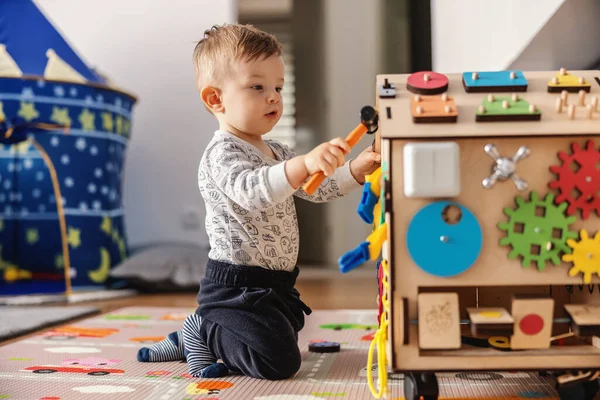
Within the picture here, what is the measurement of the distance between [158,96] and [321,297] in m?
1.24

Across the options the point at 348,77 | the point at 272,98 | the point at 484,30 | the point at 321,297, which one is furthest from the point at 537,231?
the point at 348,77

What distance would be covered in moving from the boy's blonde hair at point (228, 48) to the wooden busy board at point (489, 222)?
0.37 metres

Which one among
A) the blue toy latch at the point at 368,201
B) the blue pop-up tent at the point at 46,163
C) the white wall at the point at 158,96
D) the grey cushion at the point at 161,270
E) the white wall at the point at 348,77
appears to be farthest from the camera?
the white wall at the point at 348,77

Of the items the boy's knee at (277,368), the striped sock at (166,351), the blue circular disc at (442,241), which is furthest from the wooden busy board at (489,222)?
the striped sock at (166,351)

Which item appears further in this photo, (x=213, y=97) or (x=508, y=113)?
(x=213, y=97)

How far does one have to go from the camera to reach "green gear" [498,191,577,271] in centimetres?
70

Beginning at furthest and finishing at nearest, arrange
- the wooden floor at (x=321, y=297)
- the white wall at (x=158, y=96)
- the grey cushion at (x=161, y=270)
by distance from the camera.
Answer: the white wall at (x=158, y=96)
the grey cushion at (x=161, y=270)
the wooden floor at (x=321, y=297)

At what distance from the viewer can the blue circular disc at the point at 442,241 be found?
0.70 m

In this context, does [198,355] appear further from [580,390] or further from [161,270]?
[161,270]

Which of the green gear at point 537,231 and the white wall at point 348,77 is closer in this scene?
the green gear at point 537,231

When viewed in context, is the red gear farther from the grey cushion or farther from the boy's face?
the grey cushion

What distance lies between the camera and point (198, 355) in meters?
0.99

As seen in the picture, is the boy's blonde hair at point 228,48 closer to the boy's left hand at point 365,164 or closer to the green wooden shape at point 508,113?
the boy's left hand at point 365,164

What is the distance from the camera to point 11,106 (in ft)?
6.53
